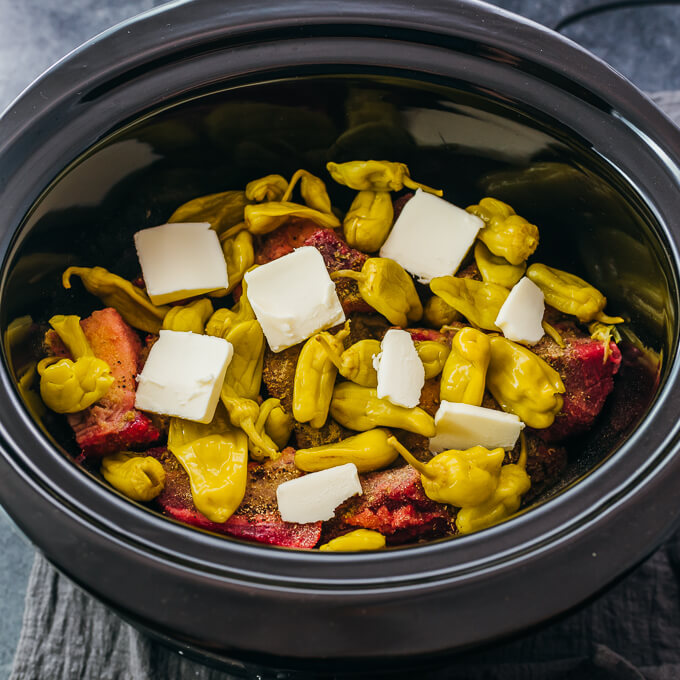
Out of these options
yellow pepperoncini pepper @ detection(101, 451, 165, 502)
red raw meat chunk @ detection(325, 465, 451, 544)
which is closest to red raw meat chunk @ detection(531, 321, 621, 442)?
red raw meat chunk @ detection(325, 465, 451, 544)

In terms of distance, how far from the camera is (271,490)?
3.55 feet

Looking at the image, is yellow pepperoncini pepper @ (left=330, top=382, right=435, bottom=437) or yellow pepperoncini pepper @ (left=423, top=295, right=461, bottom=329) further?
yellow pepperoncini pepper @ (left=423, top=295, right=461, bottom=329)

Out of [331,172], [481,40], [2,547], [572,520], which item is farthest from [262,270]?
[2,547]

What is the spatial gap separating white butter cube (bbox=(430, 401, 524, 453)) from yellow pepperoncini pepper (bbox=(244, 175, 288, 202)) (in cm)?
46

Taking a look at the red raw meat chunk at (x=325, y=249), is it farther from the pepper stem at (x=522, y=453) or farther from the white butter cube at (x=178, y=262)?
the pepper stem at (x=522, y=453)

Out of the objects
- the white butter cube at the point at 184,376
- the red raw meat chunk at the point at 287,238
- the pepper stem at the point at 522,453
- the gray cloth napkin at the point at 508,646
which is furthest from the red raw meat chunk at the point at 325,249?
the gray cloth napkin at the point at 508,646

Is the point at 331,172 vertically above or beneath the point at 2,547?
above

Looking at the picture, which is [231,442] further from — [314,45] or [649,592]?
[649,592]

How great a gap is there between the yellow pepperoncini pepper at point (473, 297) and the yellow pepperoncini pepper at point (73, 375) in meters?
0.51

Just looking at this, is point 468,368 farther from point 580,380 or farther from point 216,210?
point 216,210

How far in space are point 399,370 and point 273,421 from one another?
200 mm

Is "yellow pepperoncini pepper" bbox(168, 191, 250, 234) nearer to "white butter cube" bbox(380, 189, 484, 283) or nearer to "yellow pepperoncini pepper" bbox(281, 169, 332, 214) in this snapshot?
"yellow pepperoncini pepper" bbox(281, 169, 332, 214)

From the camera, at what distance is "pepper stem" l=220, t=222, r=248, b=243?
1.28m

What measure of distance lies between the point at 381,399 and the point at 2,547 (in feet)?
2.69
